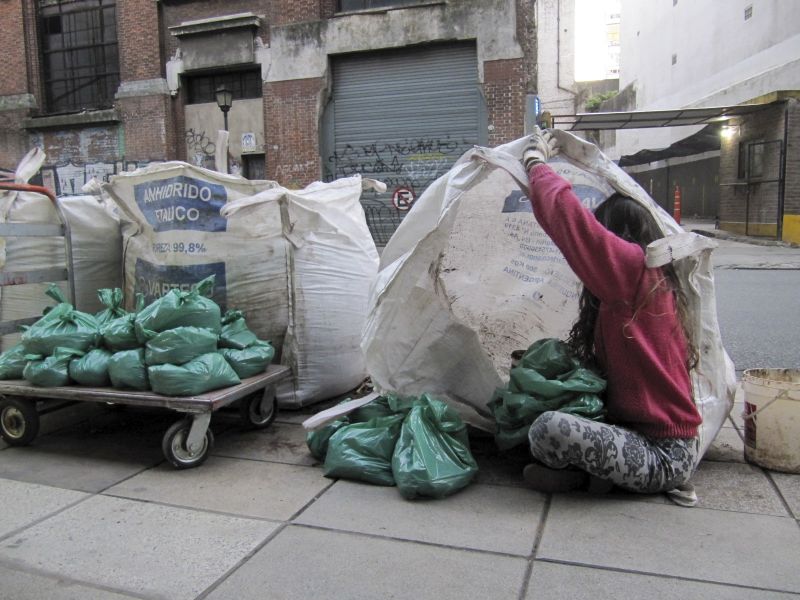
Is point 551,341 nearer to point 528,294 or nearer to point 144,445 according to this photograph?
point 528,294

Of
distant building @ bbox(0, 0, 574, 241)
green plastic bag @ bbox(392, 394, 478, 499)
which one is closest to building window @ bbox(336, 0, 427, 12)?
distant building @ bbox(0, 0, 574, 241)

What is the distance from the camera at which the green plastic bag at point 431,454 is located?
3.04 metres

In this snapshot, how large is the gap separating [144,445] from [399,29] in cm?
1273

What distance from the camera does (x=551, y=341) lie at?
3.34 metres

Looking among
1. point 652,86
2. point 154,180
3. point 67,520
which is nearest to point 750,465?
point 67,520

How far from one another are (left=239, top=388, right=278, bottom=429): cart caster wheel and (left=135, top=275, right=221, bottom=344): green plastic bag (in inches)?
22.3

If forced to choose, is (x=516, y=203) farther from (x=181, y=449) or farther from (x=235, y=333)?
(x=181, y=449)

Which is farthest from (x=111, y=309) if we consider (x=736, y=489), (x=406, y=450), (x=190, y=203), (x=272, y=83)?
(x=272, y=83)

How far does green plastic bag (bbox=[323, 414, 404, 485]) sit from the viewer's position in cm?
326

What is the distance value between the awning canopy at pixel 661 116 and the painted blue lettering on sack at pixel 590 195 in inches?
479

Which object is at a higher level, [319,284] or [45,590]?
[319,284]

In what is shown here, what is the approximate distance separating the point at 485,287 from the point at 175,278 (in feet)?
7.03

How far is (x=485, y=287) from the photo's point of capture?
424 centimetres

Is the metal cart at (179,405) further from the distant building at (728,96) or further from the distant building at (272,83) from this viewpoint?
the distant building at (728,96)
